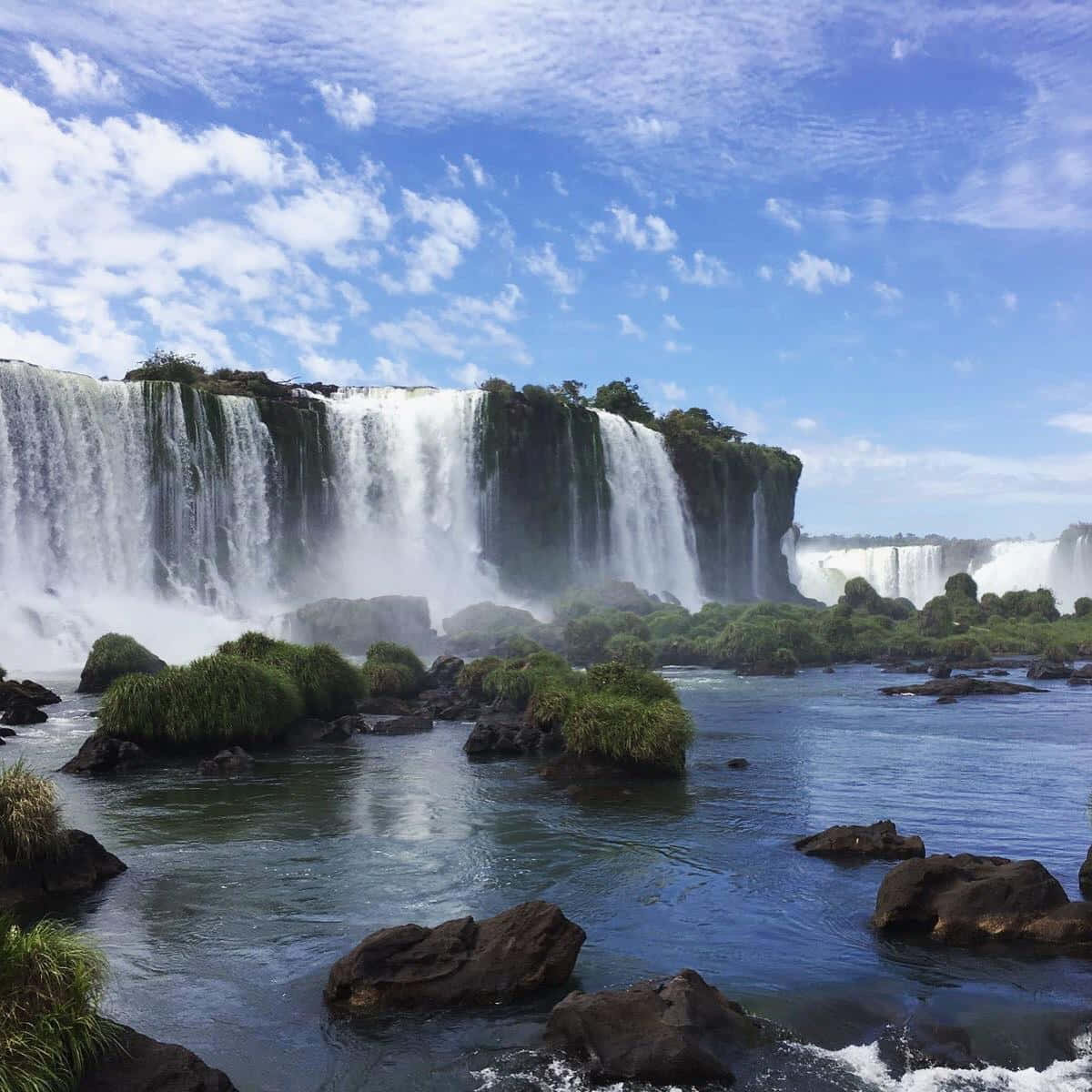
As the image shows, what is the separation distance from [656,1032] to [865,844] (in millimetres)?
7076

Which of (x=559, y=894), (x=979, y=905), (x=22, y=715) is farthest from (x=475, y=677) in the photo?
(x=979, y=905)

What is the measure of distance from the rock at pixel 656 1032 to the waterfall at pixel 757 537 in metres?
86.9

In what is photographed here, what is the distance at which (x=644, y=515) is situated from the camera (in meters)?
80.4

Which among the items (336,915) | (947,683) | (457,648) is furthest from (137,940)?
(457,648)

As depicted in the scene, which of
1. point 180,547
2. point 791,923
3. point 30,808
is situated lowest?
point 791,923

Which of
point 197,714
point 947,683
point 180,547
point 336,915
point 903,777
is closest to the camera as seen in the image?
Result: point 336,915

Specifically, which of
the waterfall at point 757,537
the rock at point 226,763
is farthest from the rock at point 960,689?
the waterfall at point 757,537

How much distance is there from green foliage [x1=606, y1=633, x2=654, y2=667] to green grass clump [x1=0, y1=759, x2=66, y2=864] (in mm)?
33136

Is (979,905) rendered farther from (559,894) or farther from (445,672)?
(445,672)

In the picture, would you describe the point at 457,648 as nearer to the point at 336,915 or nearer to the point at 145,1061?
the point at 336,915

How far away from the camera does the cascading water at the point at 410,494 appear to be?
215ft

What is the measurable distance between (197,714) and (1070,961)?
650 inches

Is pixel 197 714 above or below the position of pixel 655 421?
below

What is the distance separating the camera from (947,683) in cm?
3709
